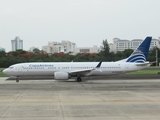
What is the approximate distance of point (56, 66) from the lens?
119 ft

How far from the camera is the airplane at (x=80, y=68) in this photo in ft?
117

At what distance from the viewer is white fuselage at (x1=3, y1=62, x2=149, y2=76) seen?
35.7 m

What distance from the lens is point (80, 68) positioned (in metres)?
36.6

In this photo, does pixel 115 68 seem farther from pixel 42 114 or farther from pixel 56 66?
pixel 42 114

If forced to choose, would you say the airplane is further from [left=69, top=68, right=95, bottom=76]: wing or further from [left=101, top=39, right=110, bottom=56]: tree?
[left=101, top=39, right=110, bottom=56]: tree

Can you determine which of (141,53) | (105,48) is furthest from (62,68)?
(105,48)

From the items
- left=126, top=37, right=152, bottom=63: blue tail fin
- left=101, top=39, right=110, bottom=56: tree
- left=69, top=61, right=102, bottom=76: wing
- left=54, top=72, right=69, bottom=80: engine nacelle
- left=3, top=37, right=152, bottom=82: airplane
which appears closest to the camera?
left=54, top=72, right=69, bottom=80: engine nacelle

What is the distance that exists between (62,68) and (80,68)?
237 cm

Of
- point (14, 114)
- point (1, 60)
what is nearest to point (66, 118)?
point (14, 114)

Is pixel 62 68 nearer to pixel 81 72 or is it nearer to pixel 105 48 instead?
pixel 81 72

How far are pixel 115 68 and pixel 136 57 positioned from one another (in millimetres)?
3406

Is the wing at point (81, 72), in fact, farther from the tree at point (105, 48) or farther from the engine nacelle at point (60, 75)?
the tree at point (105, 48)

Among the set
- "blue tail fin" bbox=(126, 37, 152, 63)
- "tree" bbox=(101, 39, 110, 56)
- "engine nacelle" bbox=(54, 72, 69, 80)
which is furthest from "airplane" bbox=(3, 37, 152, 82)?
"tree" bbox=(101, 39, 110, 56)

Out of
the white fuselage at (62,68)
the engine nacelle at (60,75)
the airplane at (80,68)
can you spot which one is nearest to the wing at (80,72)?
the airplane at (80,68)
